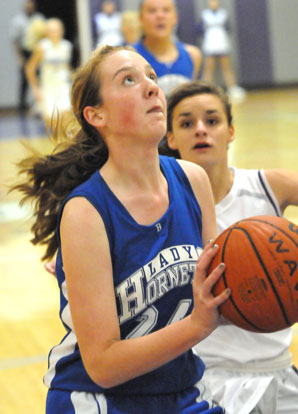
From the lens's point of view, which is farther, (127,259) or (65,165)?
(65,165)

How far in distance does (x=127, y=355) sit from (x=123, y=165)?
474 millimetres

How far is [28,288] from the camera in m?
4.50

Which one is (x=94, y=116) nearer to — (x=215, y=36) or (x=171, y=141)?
(x=171, y=141)

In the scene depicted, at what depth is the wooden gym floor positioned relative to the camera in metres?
3.21

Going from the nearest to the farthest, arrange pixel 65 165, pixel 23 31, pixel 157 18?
1. pixel 65 165
2. pixel 157 18
3. pixel 23 31

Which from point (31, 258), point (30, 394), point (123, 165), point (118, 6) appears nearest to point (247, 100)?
point (118, 6)

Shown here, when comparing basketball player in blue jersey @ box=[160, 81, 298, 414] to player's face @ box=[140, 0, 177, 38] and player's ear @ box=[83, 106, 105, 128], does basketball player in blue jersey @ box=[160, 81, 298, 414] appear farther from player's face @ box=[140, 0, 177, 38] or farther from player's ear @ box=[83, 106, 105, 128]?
player's face @ box=[140, 0, 177, 38]

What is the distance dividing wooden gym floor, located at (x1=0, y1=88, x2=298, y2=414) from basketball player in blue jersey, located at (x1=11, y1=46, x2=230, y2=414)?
73 cm

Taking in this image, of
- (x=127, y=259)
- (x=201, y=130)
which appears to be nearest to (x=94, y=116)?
(x=127, y=259)

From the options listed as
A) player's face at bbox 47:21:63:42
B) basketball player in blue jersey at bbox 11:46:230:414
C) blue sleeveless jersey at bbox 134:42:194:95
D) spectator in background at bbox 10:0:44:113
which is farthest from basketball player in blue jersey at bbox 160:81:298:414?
spectator in background at bbox 10:0:44:113

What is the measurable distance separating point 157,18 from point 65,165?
3478 millimetres

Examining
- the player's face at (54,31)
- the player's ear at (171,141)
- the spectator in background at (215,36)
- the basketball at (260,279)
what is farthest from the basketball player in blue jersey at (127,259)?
the spectator in background at (215,36)

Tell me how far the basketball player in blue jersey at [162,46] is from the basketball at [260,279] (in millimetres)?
3755

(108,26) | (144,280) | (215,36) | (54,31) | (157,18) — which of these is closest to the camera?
(144,280)
